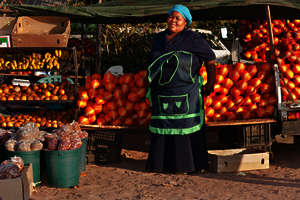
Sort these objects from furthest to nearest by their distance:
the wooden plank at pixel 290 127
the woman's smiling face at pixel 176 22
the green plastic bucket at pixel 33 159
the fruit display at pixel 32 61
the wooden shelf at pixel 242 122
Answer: the fruit display at pixel 32 61 → the wooden shelf at pixel 242 122 → the wooden plank at pixel 290 127 → the woman's smiling face at pixel 176 22 → the green plastic bucket at pixel 33 159

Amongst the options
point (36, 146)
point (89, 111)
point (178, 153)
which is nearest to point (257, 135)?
point (178, 153)

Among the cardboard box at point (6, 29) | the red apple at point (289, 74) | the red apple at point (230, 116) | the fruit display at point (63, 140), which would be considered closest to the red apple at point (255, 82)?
the red apple at point (289, 74)

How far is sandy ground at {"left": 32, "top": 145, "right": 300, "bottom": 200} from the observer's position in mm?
4832

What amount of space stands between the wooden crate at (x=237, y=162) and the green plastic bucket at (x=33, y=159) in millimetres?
2416

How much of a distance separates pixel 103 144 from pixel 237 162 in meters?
2.04

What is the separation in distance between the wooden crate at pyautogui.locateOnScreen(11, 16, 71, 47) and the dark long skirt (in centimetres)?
212

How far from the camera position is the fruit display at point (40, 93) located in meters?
6.56

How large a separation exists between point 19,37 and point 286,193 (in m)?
4.42

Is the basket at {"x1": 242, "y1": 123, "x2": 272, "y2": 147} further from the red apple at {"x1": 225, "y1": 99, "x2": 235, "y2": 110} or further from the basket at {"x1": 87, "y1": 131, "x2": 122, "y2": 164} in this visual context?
the basket at {"x1": 87, "y1": 131, "x2": 122, "y2": 164}

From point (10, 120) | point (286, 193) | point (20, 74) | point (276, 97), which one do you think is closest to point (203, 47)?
point (276, 97)

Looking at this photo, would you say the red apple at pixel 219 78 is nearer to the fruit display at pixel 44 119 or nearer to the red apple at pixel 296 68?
the red apple at pixel 296 68

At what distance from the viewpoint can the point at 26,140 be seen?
202 inches

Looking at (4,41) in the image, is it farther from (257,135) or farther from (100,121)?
(257,135)

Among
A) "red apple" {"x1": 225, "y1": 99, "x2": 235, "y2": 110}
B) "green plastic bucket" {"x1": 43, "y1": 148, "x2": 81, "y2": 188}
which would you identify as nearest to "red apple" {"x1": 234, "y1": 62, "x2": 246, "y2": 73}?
"red apple" {"x1": 225, "y1": 99, "x2": 235, "y2": 110}
